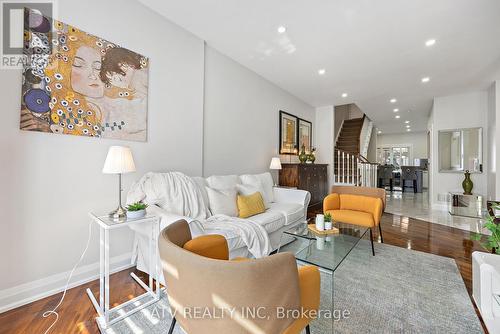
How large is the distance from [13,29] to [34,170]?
114cm

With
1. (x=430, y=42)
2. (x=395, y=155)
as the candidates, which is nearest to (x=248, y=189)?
(x=430, y=42)

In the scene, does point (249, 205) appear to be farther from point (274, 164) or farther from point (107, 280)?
point (274, 164)

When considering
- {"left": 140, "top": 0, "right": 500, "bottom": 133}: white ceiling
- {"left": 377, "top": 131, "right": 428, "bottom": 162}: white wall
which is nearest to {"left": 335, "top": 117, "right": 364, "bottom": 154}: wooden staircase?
{"left": 140, "top": 0, "right": 500, "bottom": 133}: white ceiling

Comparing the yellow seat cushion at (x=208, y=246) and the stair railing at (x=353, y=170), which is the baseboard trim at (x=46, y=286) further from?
the stair railing at (x=353, y=170)

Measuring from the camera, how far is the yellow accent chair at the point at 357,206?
2819mm

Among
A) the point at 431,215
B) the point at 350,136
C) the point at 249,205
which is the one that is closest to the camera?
the point at 249,205

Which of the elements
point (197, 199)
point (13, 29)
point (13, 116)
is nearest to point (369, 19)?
point (197, 199)

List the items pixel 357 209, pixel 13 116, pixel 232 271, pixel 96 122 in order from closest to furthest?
pixel 232 271, pixel 13 116, pixel 96 122, pixel 357 209

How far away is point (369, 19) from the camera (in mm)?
2645

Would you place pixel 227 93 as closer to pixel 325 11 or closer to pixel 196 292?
pixel 325 11

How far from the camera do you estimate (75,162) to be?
202 cm

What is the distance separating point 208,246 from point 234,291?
594 millimetres

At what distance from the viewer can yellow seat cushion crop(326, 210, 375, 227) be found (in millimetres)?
2754

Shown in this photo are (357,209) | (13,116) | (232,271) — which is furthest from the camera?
(357,209)
